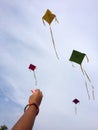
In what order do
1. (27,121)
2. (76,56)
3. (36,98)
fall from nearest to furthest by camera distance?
(27,121) → (36,98) → (76,56)

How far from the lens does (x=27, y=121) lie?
1.37 m

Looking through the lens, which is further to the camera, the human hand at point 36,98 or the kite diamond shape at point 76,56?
the kite diamond shape at point 76,56

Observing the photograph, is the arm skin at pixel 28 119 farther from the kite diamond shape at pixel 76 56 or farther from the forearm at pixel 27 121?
the kite diamond shape at pixel 76 56

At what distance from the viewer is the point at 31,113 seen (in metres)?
1.44

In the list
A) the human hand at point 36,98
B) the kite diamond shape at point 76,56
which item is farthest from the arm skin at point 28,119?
the kite diamond shape at point 76,56

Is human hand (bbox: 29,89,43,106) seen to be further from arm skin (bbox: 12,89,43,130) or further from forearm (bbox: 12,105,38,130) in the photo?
forearm (bbox: 12,105,38,130)

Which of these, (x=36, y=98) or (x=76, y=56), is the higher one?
(x=76, y=56)

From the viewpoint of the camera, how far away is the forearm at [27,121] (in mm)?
1347

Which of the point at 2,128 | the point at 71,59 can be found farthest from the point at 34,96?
the point at 2,128

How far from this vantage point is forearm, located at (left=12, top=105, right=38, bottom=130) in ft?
4.42

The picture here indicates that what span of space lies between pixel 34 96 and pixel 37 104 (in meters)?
0.11

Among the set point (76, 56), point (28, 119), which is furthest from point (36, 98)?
point (76, 56)

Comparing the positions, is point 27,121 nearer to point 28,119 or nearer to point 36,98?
point 28,119

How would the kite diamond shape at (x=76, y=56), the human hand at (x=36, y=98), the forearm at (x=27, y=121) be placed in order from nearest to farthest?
the forearm at (x=27, y=121) → the human hand at (x=36, y=98) → the kite diamond shape at (x=76, y=56)
